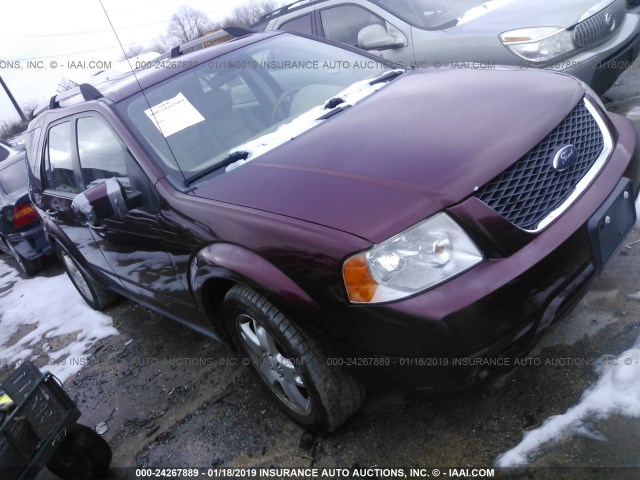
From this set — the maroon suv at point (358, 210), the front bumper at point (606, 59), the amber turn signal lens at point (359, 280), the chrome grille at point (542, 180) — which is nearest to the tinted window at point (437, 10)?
the front bumper at point (606, 59)

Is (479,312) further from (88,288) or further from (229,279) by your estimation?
(88,288)

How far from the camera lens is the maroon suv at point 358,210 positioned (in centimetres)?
181

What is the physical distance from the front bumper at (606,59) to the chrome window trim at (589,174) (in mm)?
2093

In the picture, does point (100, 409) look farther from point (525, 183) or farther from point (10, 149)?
point (10, 149)

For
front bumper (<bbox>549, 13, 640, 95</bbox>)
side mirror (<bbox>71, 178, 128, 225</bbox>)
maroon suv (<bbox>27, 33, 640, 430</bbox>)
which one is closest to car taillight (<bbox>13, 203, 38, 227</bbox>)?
maroon suv (<bbox>27, 33, 640, 430</bbox>)

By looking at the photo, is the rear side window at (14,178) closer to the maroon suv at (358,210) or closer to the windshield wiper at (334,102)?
the maroon suv at (358,210)

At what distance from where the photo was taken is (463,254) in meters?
1.83

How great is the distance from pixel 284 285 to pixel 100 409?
2005 mm

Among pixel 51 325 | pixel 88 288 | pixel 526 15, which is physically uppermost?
pixel 526 15

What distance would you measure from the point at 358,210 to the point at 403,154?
1.22 feet

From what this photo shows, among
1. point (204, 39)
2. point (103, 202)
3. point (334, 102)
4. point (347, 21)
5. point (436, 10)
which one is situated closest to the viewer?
point (103, 202)

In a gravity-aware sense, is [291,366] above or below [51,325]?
above

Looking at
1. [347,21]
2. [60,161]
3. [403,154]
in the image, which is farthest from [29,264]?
[403,154]

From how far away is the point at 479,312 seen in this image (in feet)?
5.75
